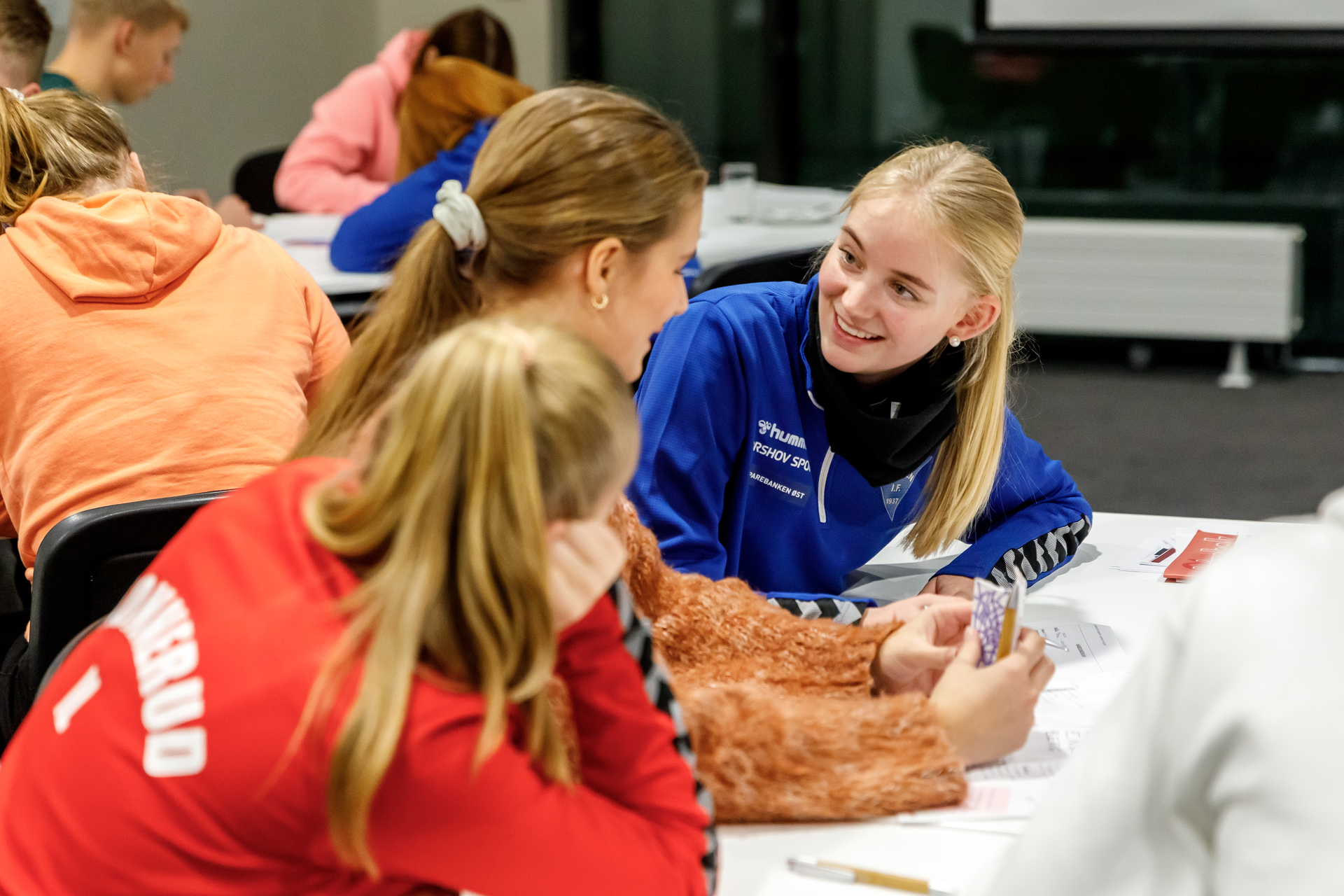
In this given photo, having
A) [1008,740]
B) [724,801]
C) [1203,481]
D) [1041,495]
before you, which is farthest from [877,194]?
[1203,481]

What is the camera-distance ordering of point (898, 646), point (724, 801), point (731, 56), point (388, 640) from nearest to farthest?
point (388, 640) < point (724, 801) < point (898, 646) < point (731, 56)

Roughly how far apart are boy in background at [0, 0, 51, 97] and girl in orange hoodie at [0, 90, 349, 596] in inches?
60.3

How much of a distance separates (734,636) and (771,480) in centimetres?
47

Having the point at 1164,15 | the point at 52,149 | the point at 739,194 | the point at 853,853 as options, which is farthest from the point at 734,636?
the point at 1164,15

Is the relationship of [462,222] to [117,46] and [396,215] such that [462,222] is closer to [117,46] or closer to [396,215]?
[396,215]

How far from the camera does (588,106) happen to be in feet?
4.32

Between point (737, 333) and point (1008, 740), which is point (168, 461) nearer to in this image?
point (737, 333)

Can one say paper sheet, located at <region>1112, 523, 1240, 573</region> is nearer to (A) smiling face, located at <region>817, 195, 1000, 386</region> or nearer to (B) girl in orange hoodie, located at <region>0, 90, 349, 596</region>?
(A) smiling face, located at <region>817, 195, 1000, 386</region>

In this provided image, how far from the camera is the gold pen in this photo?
97 centimetres

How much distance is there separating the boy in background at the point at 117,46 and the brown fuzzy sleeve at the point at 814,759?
10.6 feet

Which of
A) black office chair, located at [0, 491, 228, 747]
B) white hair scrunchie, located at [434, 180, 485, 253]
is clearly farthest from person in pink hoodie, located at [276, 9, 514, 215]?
white hair scrunchie, located at [434, 180, 485, 253]

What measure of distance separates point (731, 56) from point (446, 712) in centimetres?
623

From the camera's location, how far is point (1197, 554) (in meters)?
1.76

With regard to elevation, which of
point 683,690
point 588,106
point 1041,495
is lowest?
point 1041,495
